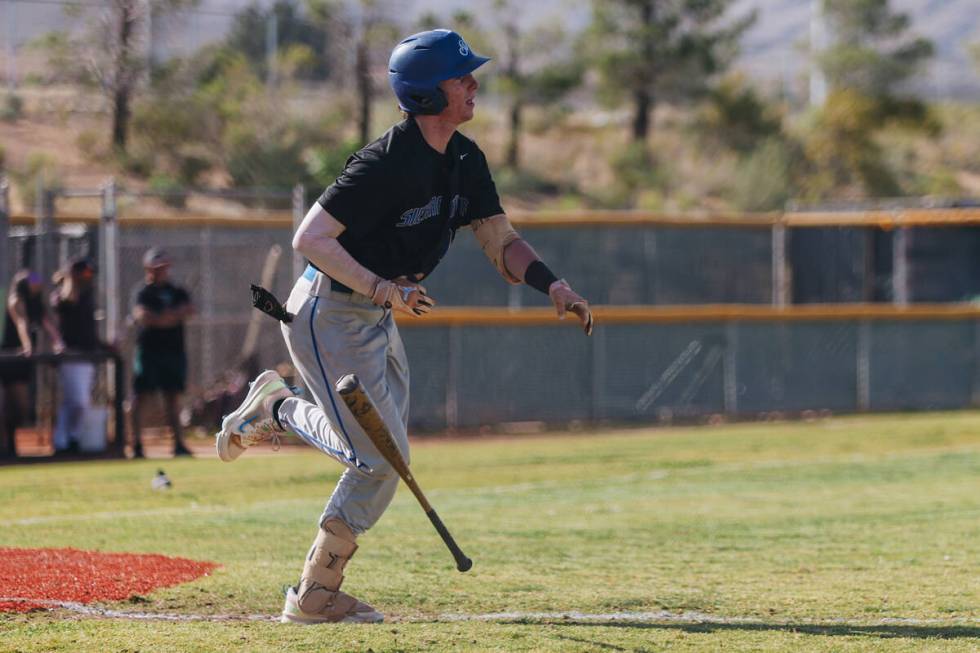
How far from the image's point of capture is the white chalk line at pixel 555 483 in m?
10.1

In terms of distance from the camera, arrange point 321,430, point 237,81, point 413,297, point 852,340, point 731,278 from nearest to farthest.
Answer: point 413,297
point 321,430
point 852,340
point 731,278
point 237,81

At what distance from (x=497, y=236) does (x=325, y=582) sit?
1.58 m

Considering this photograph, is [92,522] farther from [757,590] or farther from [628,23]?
[628,23]

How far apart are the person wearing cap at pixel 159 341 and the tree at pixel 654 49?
27234 mm

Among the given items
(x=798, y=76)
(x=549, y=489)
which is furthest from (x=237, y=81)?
(x=798, y=76)

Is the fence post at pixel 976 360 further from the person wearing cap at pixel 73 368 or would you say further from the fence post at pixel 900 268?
the person wearing cap at pixel 73 368

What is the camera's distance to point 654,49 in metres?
42.9

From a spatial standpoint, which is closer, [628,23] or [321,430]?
[321,430]

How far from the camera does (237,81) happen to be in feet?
102

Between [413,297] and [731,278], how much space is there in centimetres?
1745

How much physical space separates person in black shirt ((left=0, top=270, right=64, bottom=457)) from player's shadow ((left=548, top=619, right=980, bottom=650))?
33.6ft

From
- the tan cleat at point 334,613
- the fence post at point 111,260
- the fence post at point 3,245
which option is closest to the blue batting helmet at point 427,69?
the tan cleat at point 334,613

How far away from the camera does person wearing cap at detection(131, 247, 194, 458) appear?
48.6ft

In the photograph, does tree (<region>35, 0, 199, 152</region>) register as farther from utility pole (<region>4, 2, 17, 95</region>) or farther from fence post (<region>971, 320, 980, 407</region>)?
fence post (<region>971, 320, 980, 407</region>)
